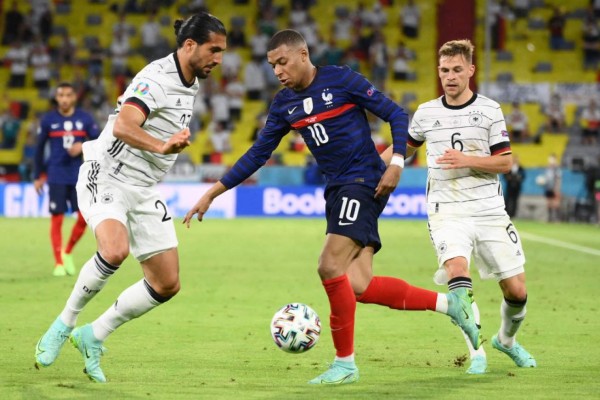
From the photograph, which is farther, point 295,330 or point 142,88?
point 295,330

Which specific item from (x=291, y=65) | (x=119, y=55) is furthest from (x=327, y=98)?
(x=119, y=55)

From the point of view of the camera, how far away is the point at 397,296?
7.19m

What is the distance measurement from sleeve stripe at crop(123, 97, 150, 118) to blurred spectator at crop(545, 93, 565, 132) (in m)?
24.3

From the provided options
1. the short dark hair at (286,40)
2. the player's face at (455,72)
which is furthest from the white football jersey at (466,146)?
the short dark hair at (286,40)

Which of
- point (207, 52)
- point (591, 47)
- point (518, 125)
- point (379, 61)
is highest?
point (591, 47)

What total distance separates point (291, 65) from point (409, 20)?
A: 1084 inches

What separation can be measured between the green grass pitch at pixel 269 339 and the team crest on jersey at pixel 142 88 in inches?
67.1

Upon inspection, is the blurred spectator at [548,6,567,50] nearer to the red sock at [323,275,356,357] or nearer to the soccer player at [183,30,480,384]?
the soccer player at [183,30,480,384]

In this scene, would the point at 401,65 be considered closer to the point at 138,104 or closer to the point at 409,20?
the point at 409,20

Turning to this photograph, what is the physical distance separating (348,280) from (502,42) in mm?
27731

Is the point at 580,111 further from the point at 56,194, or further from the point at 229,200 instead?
the point at 56,194

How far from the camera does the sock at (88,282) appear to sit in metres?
6.73

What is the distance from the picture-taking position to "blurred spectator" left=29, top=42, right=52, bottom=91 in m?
31.0

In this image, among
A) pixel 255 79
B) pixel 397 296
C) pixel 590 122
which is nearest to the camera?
pixel 397 296
